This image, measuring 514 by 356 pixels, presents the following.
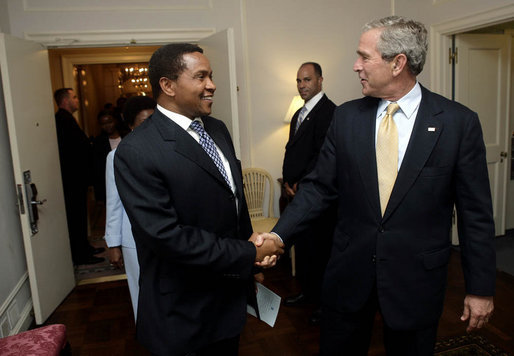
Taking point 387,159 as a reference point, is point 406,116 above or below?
above

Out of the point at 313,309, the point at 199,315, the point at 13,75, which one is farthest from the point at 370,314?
the point at 13,75

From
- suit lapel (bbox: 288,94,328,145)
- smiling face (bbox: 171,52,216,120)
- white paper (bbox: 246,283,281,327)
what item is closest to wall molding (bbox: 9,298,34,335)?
white paper (bbox: 246,283,281,327)

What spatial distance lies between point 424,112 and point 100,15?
3.11 meters

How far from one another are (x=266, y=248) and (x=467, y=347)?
1.78 metres

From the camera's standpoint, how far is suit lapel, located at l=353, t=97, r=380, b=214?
1.58 metres

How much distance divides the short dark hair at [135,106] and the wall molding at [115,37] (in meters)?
1.44

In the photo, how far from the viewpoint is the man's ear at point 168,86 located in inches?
59.2

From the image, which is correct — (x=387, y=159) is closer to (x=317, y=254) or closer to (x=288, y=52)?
(x=317, y=254)

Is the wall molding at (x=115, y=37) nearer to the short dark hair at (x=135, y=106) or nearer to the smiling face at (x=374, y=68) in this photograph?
the short dark hair at (x=135, y=106)

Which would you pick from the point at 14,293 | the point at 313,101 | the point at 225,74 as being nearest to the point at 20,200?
the point at 14,293

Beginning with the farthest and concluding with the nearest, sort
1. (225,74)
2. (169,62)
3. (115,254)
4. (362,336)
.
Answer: (225,74)
(115,254)
(362,336)
(169,62)

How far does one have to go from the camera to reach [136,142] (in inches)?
55.1

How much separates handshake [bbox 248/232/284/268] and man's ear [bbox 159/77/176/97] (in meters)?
0.62

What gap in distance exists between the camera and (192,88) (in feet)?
4.93
